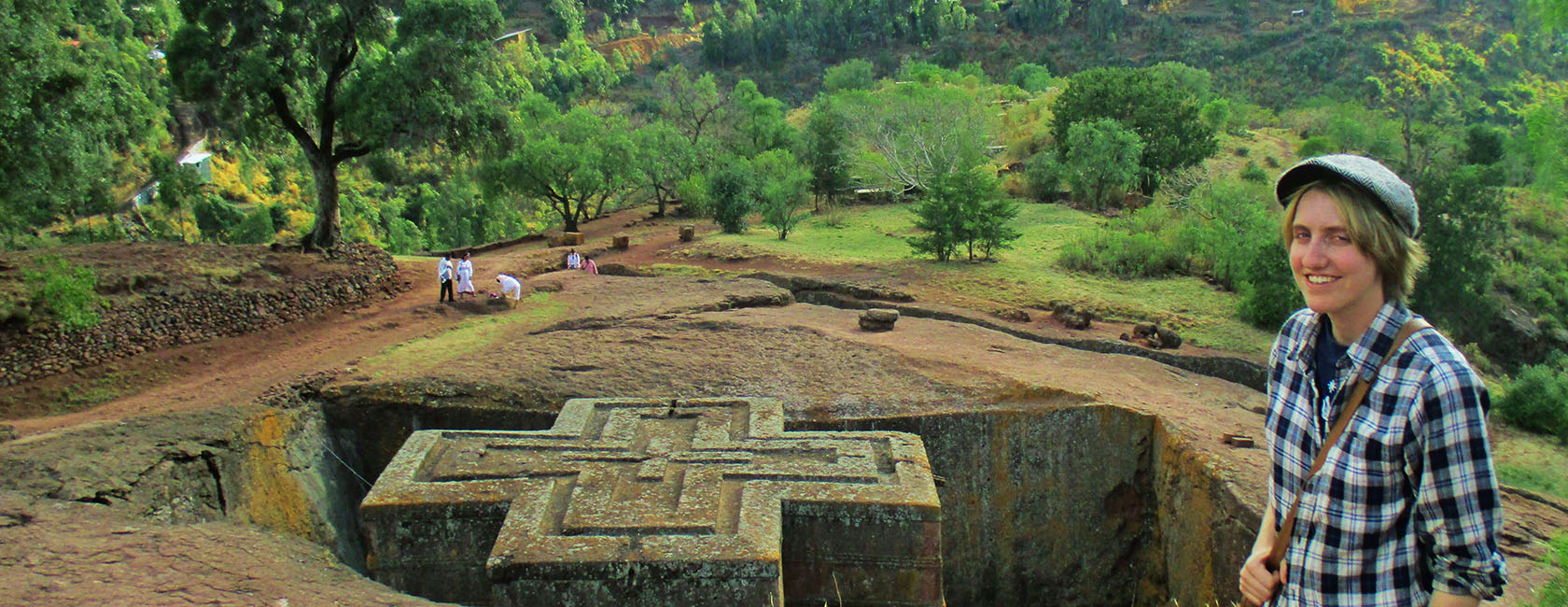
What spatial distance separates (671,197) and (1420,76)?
38681 millimetres

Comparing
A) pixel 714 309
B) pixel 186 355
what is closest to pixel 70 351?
pixel 186 355

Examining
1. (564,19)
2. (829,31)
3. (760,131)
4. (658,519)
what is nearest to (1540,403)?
(658,519)

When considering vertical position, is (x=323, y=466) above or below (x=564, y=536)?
below

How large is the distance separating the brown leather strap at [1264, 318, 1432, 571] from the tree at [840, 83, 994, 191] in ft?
65.8

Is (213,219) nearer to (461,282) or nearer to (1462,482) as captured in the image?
(461,282)

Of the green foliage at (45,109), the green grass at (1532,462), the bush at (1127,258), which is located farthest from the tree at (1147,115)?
the green foliage at (45,109)

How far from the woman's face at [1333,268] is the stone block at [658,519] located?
119 inches

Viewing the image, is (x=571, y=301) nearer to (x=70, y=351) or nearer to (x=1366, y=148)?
(x=70, y=351)

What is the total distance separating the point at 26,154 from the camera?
31.3 ft

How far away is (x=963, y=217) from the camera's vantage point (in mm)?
15531

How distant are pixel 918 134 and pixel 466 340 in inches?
652

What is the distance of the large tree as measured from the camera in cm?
1258

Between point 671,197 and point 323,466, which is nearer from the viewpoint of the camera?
point 323,466

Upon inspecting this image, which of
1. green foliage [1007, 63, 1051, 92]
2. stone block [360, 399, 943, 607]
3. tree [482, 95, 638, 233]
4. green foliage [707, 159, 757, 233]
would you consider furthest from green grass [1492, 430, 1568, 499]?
green foliage [1007, 63, 1051, 92]
